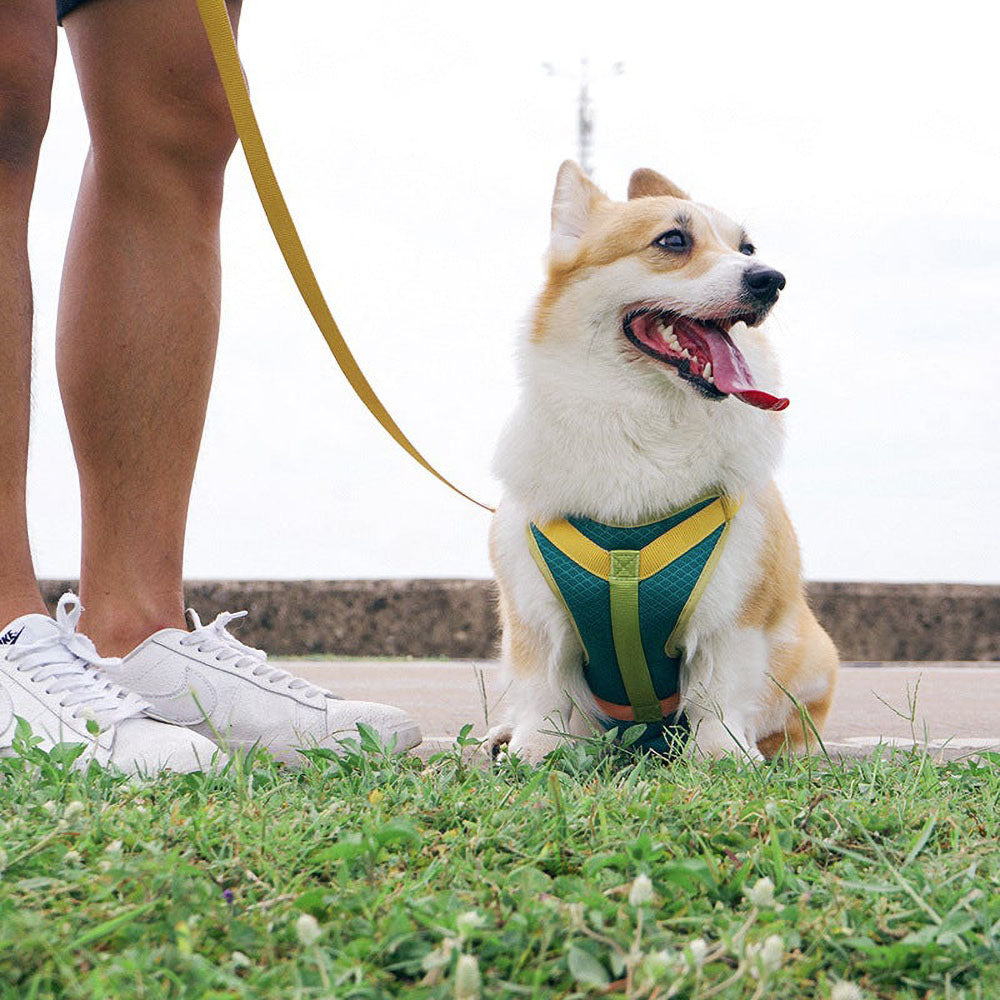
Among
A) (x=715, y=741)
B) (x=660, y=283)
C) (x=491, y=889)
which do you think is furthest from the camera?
(x=660, y=283)

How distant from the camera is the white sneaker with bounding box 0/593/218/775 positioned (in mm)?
2410

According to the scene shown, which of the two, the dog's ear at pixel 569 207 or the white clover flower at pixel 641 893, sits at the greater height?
the dog's ear at pixel 569 207

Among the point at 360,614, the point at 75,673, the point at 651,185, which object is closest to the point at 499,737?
the point at 75,673

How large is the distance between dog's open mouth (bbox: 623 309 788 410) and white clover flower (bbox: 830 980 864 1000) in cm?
172

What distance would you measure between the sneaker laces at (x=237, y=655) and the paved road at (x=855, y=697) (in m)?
0.45

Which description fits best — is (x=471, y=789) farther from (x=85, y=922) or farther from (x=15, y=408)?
(x=15, y=408)

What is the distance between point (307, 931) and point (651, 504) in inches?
66.0

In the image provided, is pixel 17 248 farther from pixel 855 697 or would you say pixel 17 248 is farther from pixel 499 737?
pixel 855 697

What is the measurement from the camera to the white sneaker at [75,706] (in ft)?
7.91

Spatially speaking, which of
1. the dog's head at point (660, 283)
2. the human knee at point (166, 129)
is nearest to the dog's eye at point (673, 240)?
the dog's head at point (660, 283)

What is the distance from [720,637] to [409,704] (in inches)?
106

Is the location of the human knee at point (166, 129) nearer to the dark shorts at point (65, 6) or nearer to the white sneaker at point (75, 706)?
the dark shorts at point (65, 6)

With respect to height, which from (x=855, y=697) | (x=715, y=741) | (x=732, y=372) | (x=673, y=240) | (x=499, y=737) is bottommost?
(x=855, y=697)

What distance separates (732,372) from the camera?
292cm
